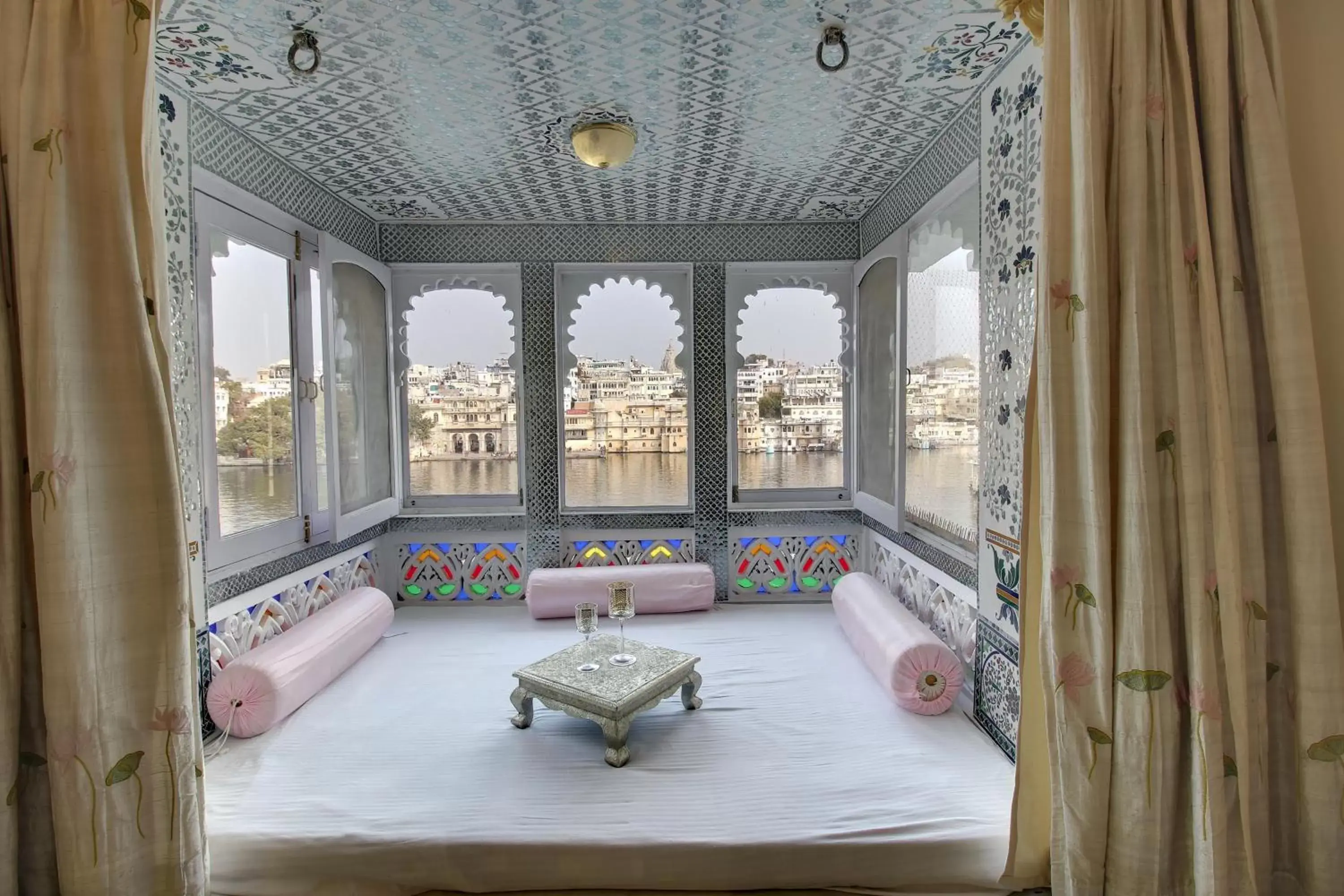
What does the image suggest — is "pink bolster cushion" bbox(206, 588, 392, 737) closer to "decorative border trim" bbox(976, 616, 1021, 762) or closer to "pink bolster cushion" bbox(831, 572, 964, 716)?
"pink bolster cushion" bbox(831, 572, 964, 716)

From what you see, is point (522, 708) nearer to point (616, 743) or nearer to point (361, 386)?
point (616, 743)

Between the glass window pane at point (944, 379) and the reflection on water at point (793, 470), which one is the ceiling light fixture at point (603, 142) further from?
the reflection on water at point (793, 470)

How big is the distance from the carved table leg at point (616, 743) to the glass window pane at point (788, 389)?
1915 mm

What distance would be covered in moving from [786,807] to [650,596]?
1679 mm

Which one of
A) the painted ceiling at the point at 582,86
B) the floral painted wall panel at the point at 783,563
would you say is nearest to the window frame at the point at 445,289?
the painted ceiling at the point at 582,86

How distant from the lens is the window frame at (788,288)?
367cm

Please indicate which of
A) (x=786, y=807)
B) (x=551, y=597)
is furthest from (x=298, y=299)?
(x=786, y=807)

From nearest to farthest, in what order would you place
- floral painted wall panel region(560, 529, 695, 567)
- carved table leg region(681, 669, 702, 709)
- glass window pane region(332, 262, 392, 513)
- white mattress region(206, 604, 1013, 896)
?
white mattress region(206, 604, 1013, 896) → carved table leg region(681, 669, 702, 709) → glass window pane region(332, 262, 392, 513) → floral painted wall panel region(560, 529, 695, 567)

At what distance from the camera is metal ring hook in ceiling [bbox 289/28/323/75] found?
184 centimetres

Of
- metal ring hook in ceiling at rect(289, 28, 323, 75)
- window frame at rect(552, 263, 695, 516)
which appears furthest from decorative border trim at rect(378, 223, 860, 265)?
metal ring hook in ceiling at rect(289, 28, 323, 75)

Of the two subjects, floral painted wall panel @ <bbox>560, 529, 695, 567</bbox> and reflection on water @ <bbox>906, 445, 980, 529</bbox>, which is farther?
floral painted wall panel @ <bbox>560, 529, 695, 567</bbox>

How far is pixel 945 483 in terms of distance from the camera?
2592mm

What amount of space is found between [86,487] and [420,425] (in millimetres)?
2583

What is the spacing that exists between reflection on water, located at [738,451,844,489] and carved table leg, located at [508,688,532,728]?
1.88m
